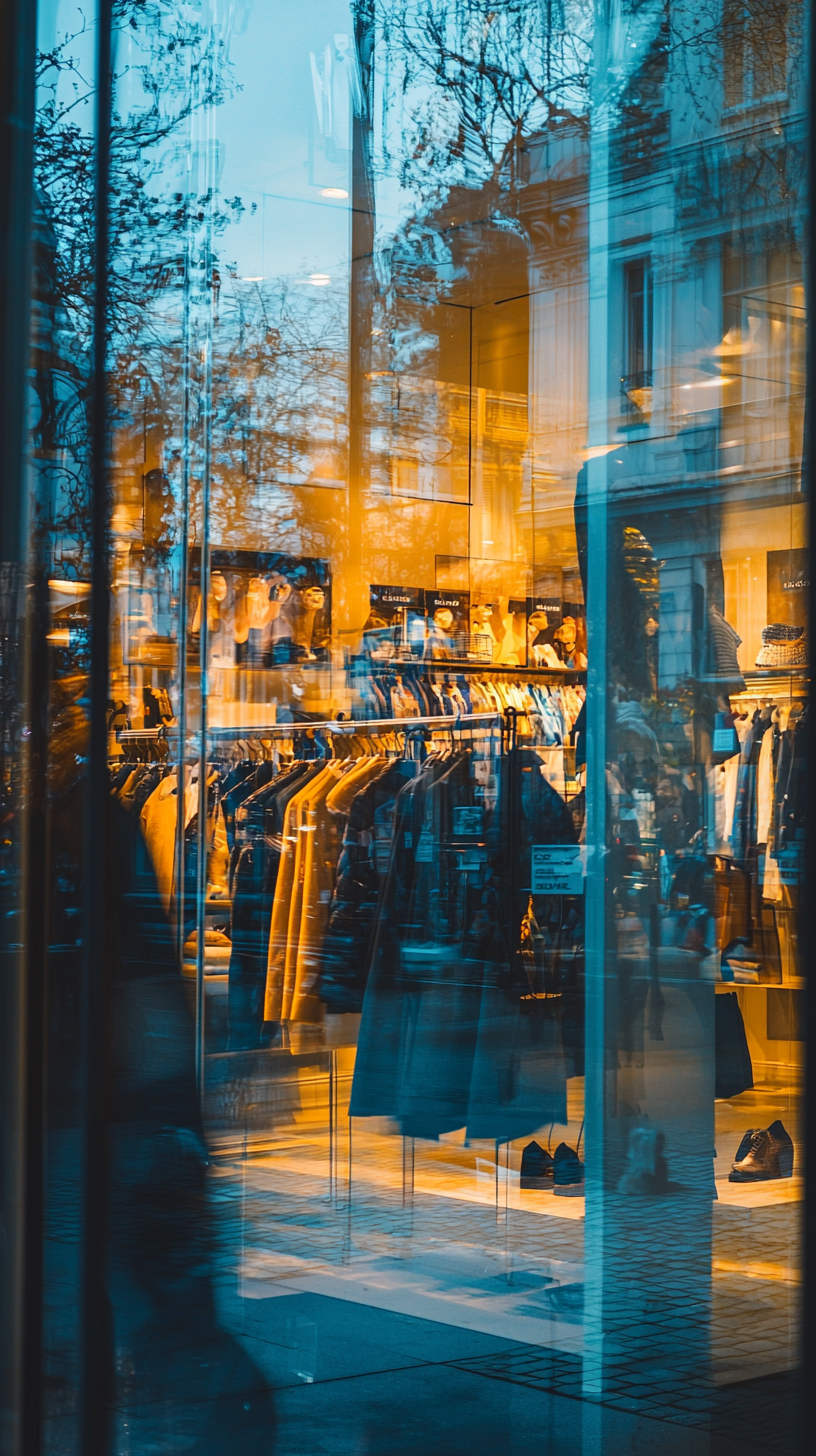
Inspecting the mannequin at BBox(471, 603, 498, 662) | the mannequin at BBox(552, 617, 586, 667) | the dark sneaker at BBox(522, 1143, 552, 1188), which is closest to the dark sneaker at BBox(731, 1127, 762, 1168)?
the mannequin at BBox(552, 617, 586, 667)

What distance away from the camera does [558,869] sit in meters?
2.07

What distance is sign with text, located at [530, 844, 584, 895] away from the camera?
1.94 m

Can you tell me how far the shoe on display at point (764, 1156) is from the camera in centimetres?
102

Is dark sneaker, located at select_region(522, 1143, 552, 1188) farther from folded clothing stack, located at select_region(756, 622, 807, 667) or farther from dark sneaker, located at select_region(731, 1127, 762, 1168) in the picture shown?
folded clothing stack, located at select_region(756, 622, 807, 667)

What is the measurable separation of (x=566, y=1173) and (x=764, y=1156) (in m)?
1.17

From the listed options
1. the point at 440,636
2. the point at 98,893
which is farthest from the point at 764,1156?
the point at 440,636

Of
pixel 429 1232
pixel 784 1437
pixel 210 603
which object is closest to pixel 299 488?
pixel 210 603

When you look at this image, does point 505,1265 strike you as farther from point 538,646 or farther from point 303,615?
point 303,615

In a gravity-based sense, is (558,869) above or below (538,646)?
below

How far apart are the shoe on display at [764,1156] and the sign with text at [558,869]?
22.3 inches

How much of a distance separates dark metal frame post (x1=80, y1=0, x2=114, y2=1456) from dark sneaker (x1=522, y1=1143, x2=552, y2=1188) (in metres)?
1.15

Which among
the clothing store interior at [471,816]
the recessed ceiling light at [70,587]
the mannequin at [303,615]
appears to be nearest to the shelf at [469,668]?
the clothing store interior at [471,816]

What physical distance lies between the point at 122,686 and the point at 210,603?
1.25 metres

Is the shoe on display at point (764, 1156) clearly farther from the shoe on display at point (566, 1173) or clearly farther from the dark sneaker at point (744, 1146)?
the shoe on display at point (566, 1173)
